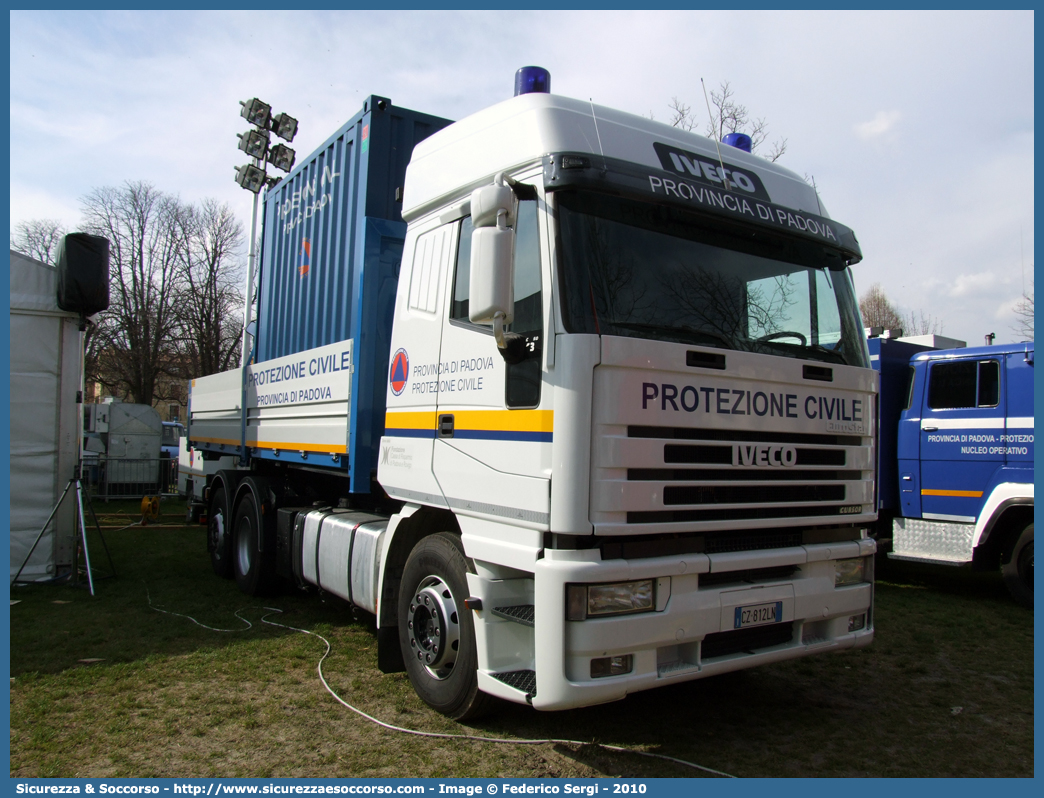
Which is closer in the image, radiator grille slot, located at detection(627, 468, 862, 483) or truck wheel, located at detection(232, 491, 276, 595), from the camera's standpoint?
radiator grille slot, located at detection(627, 468, 862, 483)

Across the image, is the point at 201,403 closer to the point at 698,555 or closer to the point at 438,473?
the point at 438,473

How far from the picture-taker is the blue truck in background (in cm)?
763

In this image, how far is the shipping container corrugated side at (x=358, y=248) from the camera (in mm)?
5492

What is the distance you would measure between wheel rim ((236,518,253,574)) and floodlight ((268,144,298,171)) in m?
6.01

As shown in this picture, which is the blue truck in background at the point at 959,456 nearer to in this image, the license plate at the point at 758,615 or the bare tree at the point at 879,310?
the license plate at the point at 758,615

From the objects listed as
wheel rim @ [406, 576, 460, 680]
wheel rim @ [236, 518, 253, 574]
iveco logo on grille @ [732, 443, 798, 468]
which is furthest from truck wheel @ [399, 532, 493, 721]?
wheel rim @ [236, 518, 253, 574]

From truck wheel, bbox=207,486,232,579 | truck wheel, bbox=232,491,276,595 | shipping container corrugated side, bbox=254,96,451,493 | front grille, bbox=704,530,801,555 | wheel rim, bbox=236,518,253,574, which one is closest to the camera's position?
front grille, bbox=704,530,801,555

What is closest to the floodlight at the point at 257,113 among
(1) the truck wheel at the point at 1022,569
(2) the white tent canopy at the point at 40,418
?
(2) the white tent canopy at the point at 40,418

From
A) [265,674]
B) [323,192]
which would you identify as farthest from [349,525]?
[323,192]

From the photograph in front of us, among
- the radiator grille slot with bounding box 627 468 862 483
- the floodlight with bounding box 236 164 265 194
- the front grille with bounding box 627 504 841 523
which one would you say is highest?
the floodlight with bounding box 236 164 265 194

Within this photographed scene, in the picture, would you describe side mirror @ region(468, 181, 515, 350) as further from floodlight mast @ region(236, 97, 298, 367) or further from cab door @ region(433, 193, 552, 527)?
floodlight mast @ region(236, 97, 298, 367)

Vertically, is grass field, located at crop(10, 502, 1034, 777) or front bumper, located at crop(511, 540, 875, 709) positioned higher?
front bumper, located at crop(511, 540, 875, 709)

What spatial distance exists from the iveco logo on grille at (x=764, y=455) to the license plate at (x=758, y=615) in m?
0.72

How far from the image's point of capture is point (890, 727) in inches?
174
